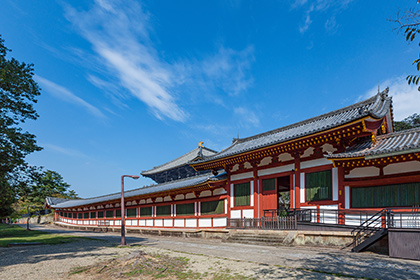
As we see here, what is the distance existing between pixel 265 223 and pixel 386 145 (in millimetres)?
7082

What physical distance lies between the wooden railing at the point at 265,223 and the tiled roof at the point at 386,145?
4.06 m

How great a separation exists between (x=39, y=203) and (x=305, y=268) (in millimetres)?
59431

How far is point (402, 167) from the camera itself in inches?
445

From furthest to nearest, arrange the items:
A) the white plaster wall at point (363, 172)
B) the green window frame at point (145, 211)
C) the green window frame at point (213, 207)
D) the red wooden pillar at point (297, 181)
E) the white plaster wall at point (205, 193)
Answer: the green window frame at point (145, 211) < the white plaster wall at point (205, 193) < the green window frame at point (213, 207) < the red wooden pillar at point (297, 181) < the white plaster wall at point (363, 172)

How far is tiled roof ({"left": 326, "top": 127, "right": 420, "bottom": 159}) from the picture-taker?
10547 mm

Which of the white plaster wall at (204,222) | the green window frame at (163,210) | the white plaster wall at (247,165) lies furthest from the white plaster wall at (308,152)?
the green window frame at (163,210)

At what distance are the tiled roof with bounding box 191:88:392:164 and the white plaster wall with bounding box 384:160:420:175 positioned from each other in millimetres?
2181

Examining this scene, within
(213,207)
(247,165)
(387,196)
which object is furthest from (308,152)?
(213,207)

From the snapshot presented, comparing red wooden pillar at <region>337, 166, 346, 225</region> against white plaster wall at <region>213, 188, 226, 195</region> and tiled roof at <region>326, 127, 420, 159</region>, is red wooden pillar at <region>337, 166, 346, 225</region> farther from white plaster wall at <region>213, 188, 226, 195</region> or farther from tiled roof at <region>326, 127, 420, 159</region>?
white plaster wall at <region>213, 188, 226, 195</region>

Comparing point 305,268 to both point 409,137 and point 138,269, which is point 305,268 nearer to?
point 138,269

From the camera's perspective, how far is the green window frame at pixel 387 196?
10.9 metres

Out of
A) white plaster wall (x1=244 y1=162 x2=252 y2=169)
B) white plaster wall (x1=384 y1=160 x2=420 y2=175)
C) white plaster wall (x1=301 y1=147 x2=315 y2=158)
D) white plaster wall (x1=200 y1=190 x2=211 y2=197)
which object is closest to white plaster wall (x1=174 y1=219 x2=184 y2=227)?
white plaster wall (x1=200 y1=190 x2=211 y2=197)

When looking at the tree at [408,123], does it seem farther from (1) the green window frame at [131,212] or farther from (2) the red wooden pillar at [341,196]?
(1) the green window frame at [131,212]

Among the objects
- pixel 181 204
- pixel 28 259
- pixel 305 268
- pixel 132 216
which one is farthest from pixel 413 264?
pixel 132 216
